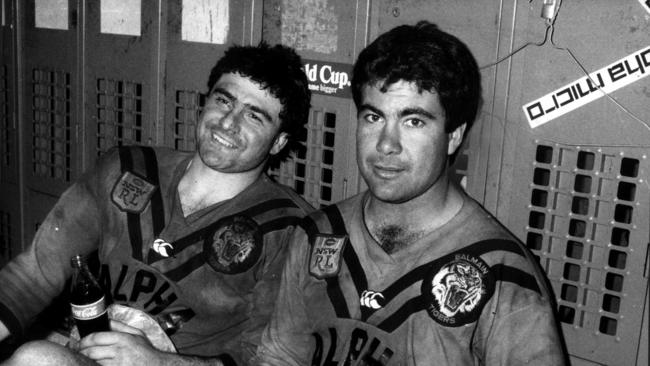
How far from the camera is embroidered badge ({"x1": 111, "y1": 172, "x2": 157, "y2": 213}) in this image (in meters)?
2.51

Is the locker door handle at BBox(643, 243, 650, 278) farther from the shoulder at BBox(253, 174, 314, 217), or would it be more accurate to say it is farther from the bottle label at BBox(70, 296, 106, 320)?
the bottle label at BBox(70, 296, 106, 320)

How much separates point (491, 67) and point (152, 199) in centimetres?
126

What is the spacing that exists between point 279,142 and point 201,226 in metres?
0.42

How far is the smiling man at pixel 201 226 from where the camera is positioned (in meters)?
2.38

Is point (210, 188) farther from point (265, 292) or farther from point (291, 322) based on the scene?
point (291, 322)

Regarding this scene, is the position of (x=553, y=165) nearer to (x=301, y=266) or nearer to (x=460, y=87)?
(x=460, y=87)

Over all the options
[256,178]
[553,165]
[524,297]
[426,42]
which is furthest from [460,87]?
[256,178]

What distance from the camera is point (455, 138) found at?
6.93 feet

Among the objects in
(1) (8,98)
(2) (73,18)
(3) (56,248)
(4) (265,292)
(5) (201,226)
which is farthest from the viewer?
(1) (8,98)

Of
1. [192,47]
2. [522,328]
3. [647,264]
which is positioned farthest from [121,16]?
[647,264]

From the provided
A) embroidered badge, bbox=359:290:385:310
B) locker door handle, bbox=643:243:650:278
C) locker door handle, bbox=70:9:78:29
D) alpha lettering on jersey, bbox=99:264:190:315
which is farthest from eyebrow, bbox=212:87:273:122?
locker door handle, bbox=643:243:650:278

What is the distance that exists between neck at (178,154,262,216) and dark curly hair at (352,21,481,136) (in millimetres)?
630

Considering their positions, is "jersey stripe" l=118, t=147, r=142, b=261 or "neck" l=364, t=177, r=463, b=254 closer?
"neck" l=364, t=177, r=463, b=254

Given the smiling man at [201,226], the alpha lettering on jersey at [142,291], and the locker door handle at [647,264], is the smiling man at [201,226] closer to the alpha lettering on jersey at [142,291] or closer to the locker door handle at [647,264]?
the alpha lettering on jersey at [142,291]
